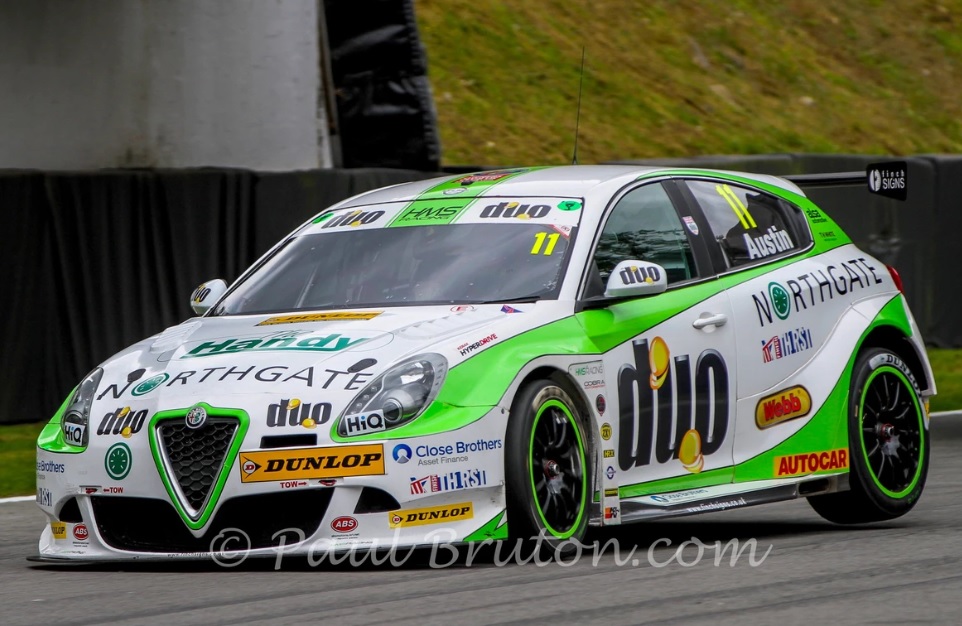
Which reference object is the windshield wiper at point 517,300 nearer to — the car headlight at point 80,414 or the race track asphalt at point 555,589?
the race track asphalt at point 555,589

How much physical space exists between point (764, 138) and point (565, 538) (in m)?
19.0

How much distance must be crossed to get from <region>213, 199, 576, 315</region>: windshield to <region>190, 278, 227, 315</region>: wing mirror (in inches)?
1.8

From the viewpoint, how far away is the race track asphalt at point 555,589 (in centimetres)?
540

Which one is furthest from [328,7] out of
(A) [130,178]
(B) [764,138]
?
(B) [764,138]

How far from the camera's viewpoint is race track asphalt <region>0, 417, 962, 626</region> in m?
5.40

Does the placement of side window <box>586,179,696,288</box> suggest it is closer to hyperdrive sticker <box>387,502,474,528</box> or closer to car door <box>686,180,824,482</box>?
car door <box>686,180,824,482</box>

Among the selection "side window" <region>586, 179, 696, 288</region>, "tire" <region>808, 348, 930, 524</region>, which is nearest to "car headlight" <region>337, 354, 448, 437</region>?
"side window" <region>586, 179, 696, 288</region>

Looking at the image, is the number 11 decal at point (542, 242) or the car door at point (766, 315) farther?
the car door at point (766, 315)

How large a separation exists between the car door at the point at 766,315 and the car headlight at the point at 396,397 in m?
1.71

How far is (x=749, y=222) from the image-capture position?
8.02 m

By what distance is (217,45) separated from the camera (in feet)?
49.2

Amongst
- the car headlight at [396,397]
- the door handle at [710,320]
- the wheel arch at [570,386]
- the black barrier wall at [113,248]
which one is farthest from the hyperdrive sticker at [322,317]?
the black barrier wall at [113,248]

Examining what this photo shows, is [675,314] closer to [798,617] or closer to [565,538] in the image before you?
[565,538]

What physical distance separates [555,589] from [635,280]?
153 centimetres
